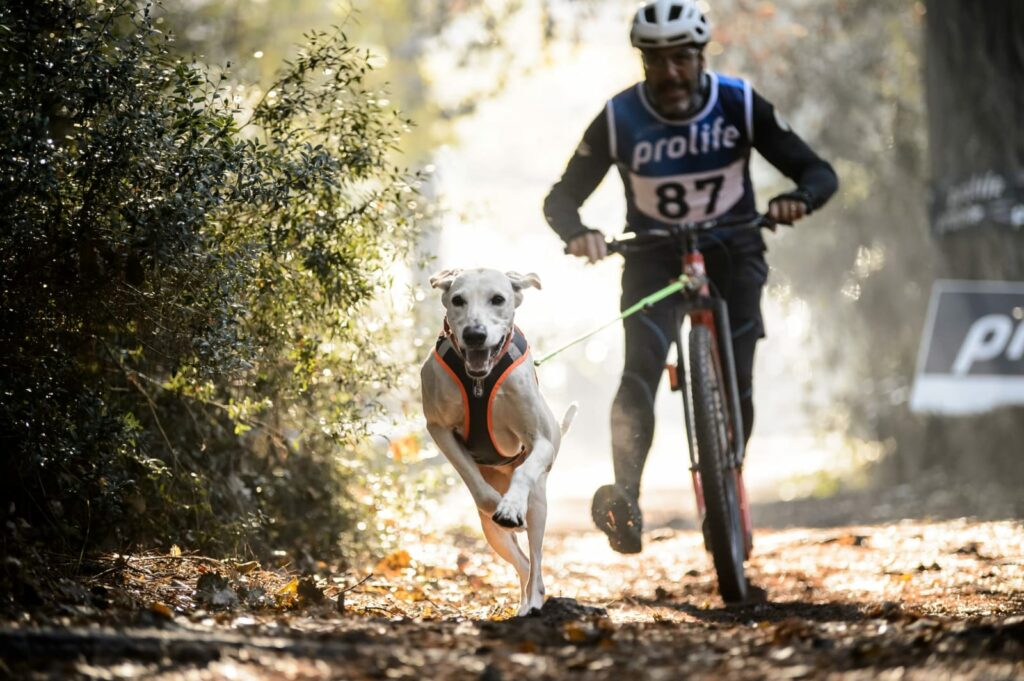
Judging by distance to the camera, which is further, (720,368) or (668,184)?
(668,184)

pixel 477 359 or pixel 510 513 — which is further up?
pixel 477 359

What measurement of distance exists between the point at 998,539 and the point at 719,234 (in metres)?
3.24

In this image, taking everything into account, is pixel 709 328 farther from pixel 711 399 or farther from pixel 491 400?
pixel 491 400

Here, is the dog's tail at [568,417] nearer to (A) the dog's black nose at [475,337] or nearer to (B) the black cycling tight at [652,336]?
(B) the black cycling tight at [652,336]

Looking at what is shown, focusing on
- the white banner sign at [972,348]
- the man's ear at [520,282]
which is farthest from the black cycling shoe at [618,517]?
the white banner sign at [972,348]

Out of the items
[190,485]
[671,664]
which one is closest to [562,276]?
[190,485]

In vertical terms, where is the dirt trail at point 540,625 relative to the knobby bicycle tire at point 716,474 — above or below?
below

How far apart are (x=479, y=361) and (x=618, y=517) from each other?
1.31 meters

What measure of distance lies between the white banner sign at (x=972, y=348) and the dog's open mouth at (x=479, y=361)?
8981 mm

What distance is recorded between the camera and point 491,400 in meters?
5.38

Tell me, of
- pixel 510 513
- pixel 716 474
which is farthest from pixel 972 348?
pixel 510 513

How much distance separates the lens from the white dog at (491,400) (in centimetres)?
529

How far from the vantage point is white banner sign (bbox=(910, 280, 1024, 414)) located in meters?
12.8

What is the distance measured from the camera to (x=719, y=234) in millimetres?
6285
